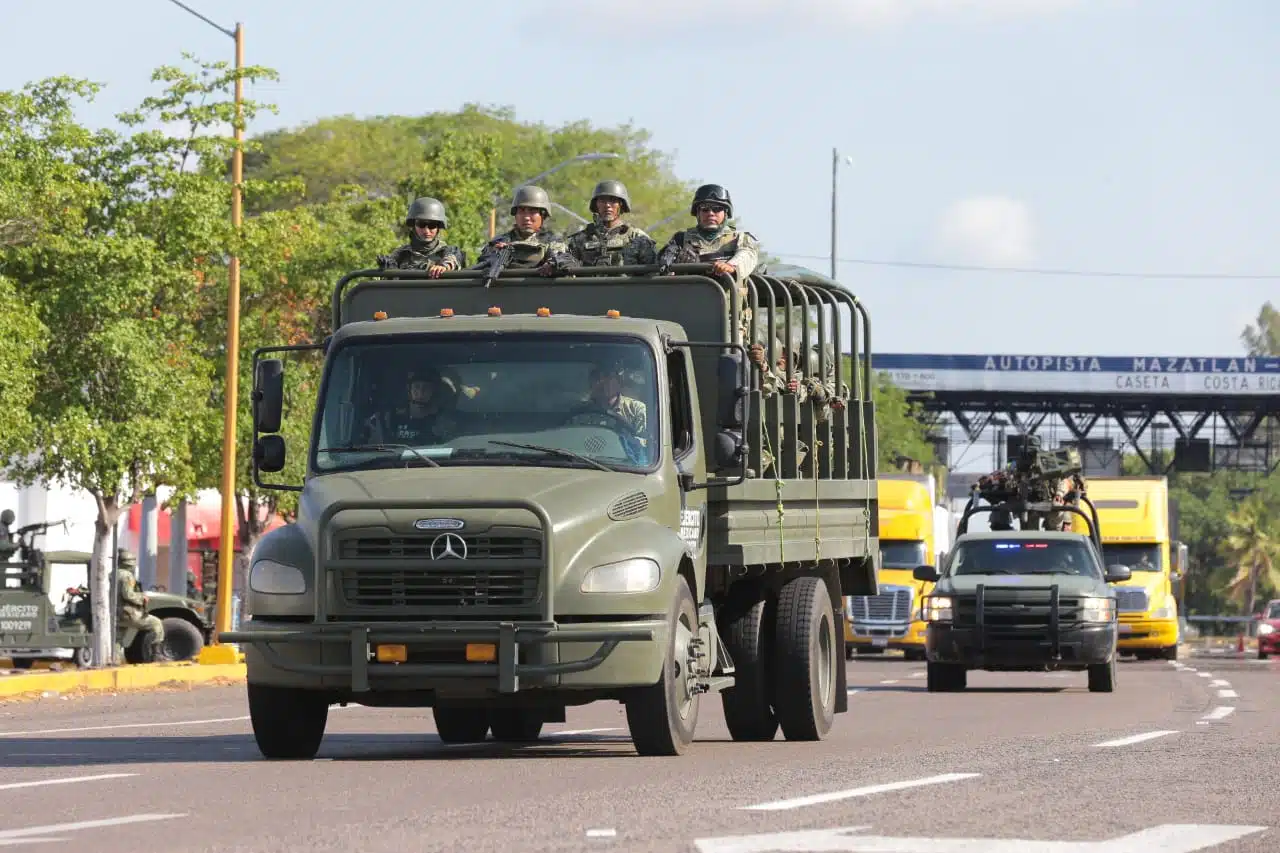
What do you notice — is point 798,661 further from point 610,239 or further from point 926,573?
point 926,573

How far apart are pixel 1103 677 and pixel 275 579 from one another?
51.8 feet

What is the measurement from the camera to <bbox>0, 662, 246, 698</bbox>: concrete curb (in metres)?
25.1

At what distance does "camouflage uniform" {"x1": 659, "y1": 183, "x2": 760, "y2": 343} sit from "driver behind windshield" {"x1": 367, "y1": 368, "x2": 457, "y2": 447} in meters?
1.95

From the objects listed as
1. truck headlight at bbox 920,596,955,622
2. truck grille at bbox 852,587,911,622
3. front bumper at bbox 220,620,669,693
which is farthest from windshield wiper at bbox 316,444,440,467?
truck grille at bbox 852,587,911,622

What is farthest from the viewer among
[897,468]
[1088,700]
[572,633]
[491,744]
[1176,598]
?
[897,468]

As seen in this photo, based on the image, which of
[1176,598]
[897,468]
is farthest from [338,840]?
[897,468]

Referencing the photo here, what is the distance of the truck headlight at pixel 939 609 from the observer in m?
28.0

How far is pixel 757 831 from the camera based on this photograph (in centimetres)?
943

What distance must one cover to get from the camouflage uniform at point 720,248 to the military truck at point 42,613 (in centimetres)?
1773

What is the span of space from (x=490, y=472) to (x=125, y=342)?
50.8 ft

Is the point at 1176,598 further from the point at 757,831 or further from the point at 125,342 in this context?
the point at 757,831

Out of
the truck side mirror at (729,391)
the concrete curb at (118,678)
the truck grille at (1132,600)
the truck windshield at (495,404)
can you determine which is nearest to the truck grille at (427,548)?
the truck windshield at (495,404)

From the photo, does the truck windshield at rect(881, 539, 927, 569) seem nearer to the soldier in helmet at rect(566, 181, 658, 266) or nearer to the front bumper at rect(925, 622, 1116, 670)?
the front bumper at rect(925, 622, 1116, 670)

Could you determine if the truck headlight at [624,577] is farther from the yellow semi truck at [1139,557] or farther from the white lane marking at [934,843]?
the yellow semi truck at [1139,557]
